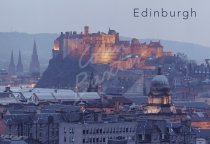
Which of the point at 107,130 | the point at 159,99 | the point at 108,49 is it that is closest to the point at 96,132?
the point at 107,130

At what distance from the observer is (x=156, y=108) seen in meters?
88.4

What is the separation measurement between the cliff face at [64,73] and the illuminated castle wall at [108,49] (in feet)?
6.93

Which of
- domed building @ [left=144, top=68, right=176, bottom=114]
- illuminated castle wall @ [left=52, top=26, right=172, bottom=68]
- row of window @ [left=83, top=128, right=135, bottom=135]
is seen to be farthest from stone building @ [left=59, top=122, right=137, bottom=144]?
illuminated castle wall @ [left=52, top=26, right=172, bottom=68]

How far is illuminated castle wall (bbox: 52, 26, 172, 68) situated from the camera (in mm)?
141000

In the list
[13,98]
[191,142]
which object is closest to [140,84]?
[13,98]

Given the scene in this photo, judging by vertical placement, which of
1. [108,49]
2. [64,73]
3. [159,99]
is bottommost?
[159,99]

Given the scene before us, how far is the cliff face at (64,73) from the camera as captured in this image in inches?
5276

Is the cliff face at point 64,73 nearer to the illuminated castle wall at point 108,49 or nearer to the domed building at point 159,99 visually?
the illuminated castle wall at point 108,49

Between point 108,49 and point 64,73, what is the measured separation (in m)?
7.93

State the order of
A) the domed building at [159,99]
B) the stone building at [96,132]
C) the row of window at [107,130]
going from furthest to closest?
the domed building at [159,99]
the row of window at [107,130]
the stone building at [96,132]

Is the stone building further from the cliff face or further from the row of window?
the cliff face

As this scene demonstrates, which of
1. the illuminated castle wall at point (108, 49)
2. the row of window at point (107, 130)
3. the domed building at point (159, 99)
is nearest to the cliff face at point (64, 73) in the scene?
the illuminated castle wall at point (108, 49)

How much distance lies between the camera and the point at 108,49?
143m

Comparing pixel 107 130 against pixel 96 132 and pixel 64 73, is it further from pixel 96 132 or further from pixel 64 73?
pixel 64 73
